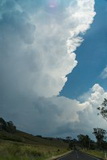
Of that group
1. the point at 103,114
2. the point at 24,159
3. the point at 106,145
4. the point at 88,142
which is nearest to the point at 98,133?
the point at 106,145

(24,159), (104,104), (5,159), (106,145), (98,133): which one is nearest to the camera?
(5,159)

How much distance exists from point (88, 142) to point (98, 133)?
54.7 m

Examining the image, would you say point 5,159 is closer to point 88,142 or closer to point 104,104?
point 104,104

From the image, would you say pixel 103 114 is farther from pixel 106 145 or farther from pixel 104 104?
pixel 106 145

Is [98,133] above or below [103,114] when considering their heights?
above

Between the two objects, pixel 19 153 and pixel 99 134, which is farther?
pixel 99 134

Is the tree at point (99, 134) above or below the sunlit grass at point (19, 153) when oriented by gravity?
above

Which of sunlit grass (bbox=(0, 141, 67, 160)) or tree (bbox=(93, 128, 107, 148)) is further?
tree (bbox=(93, 128, 107, 148))

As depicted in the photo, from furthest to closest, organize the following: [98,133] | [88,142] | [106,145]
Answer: [88,142] < [106,145] < [98,133]

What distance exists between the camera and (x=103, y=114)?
242 ft

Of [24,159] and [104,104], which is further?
[104,104]

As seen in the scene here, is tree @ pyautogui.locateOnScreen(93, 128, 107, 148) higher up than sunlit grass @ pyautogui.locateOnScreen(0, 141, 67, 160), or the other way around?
tree @ pyautogui.locateOnScreen(93, 128, 107, 148)

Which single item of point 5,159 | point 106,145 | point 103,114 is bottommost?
point 5,159

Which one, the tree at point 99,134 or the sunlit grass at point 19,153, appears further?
the tree at point 99,134
